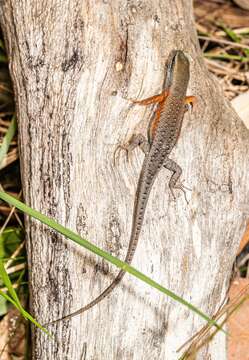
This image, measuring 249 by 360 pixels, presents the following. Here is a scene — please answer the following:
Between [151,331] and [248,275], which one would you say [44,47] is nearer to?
[151,331]

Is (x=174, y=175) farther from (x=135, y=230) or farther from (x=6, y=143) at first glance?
(x=6, y=143)

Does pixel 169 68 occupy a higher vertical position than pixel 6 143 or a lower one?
higher

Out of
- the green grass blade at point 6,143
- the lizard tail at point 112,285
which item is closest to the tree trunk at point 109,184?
the lizard tail at point 112,285

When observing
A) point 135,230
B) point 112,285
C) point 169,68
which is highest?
point 169,68

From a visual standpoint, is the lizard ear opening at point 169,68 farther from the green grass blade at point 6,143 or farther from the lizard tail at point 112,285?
the green grass blade at point 6,143

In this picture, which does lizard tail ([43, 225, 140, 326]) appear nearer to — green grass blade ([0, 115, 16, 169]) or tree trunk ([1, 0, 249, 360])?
tree trunk ([1, 0, 249, 360])

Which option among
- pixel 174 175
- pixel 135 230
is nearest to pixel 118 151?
pixel 174 175

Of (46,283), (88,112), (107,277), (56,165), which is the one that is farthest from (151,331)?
(88,112)

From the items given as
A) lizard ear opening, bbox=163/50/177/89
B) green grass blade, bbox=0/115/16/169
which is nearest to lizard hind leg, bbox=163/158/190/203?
lizard ear opening, bbox=163/50/177/89
